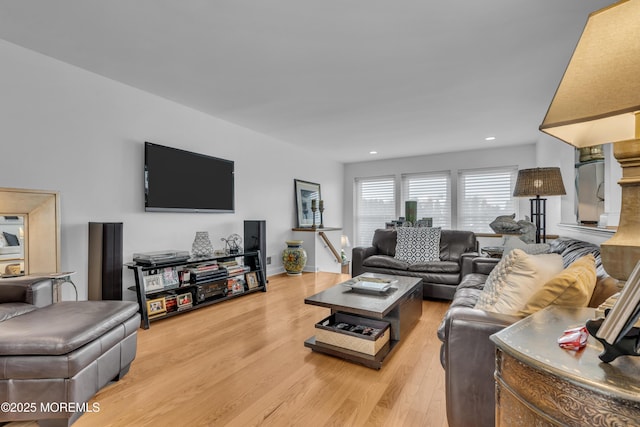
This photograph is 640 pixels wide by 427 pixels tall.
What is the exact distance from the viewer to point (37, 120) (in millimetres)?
2510

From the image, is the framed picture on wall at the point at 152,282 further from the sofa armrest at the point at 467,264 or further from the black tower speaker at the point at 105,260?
the sofa armrest at the point at 467,264

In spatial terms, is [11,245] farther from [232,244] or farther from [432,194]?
[432,194]

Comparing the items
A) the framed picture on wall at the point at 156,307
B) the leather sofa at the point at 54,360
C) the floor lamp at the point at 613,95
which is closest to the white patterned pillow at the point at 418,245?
the framed picture on wall at the point at 156,307

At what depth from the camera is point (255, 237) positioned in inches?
170

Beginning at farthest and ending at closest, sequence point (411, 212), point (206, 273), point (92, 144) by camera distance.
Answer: point (411, 212)
point (206, 273)
point (92, 144)

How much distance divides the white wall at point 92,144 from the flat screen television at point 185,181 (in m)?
0.11

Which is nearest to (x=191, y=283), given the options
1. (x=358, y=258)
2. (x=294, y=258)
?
(x=294, y=258)

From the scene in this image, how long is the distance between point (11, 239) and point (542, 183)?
15.6ft

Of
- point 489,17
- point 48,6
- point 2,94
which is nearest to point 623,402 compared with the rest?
point 489,17

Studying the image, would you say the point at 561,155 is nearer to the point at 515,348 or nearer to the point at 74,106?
the point at 515,348

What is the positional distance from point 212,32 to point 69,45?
121 centimetres

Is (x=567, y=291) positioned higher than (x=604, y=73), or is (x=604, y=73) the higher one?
(x=604, y=73)

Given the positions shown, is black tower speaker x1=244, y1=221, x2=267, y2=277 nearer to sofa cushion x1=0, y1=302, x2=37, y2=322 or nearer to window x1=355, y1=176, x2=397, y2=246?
sofa cushion x1=0, y1=302, x2=37, y2=322

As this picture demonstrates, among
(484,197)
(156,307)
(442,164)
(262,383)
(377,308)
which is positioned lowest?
(262,383)
